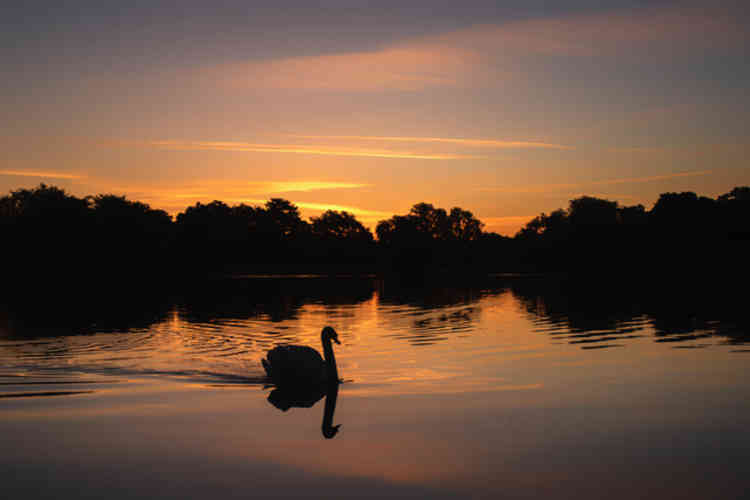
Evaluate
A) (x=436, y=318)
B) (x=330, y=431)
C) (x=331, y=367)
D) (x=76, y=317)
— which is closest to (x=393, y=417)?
(x=330, y=431)

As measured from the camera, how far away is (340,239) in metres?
155

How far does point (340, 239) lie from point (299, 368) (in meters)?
142

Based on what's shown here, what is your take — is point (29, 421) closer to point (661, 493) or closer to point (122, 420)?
point (122, 420)

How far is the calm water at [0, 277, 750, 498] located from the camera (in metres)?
7.80

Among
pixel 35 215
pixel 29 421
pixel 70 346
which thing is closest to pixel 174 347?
pixel 70 346

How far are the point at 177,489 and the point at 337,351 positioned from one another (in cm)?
1264

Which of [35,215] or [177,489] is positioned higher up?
[35,215]

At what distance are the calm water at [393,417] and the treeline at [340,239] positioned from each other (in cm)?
7142

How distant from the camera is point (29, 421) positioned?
1059cm

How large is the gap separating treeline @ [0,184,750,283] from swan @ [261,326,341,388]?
247 ft

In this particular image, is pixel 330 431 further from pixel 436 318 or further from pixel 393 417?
pixel 436 318

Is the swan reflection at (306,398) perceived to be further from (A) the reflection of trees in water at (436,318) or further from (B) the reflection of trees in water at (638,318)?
(B) the reflection of trees in water at (638,318)

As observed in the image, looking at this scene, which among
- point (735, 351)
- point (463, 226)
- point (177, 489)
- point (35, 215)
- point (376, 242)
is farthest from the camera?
point (463, 226)

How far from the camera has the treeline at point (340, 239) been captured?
89188 mm
